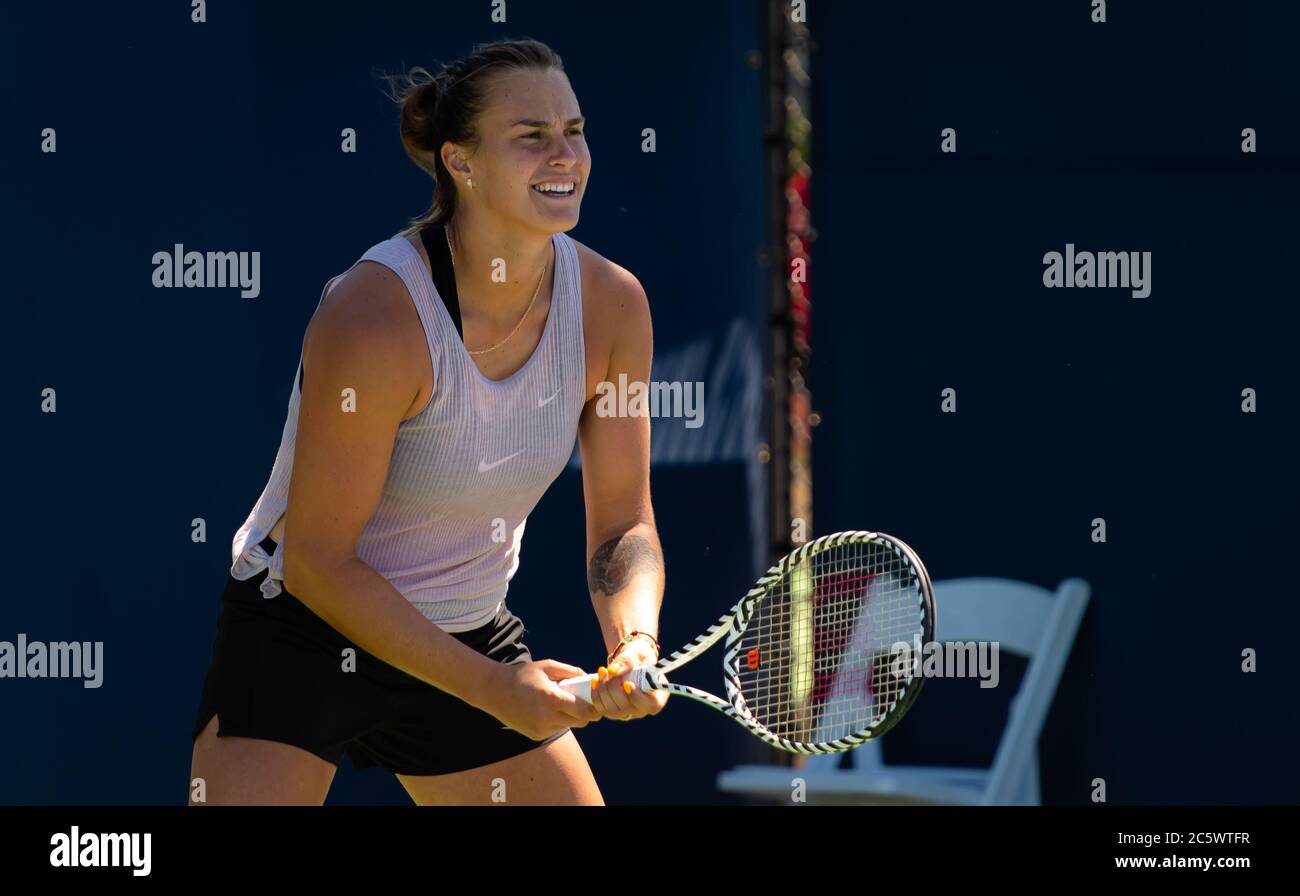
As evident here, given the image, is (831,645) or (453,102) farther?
(831,645)

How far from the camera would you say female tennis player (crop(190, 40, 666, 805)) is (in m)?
2.87

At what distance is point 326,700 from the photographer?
2.97 meters

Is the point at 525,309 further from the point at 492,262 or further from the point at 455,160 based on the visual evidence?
the point at 455,160

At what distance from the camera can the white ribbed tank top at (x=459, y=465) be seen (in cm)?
295

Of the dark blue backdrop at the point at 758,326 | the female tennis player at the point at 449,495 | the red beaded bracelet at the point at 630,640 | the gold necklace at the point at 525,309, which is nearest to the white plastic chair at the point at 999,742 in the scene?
the dark blue backdrop at the point at 758,326

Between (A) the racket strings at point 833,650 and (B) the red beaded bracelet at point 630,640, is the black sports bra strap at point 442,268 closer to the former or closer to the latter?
(B) the red beaded bracelet at point 630,640

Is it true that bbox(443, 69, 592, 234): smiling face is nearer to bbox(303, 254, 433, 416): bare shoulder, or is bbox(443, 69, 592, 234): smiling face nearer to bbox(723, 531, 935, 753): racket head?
bbox(303, 254, 433, 416): bare shoulder

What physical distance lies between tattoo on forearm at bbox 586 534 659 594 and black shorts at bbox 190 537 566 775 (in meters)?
0.21

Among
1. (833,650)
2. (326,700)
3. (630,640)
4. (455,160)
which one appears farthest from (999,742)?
(455,160)

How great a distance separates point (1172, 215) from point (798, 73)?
2.98 ft

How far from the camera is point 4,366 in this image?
4.02m

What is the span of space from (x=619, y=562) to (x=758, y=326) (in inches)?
59.1
